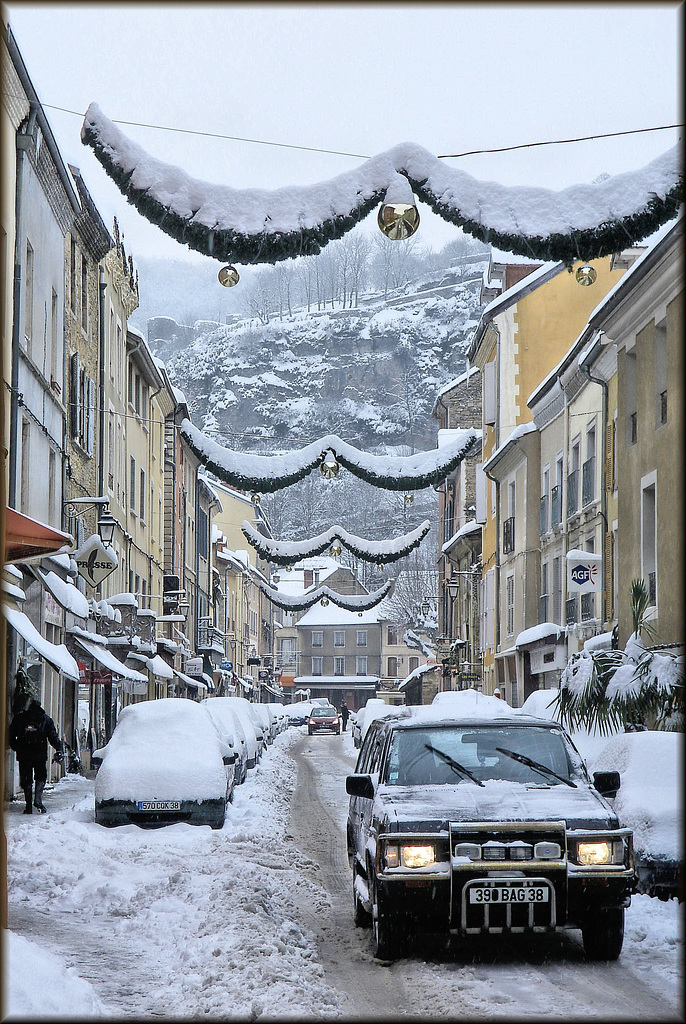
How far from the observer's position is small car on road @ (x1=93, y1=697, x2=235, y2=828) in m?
13.9

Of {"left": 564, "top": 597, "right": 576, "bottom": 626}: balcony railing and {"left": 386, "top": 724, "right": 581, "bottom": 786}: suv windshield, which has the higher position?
{"left": 564, "top": 597, "right": 576, "bottom": 626}: balcony railing

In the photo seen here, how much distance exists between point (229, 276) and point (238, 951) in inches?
184

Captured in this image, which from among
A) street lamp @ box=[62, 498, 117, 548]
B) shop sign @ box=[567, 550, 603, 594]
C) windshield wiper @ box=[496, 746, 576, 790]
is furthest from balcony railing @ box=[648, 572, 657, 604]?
windshield wiper @ box=[496, 746, 576, 790]

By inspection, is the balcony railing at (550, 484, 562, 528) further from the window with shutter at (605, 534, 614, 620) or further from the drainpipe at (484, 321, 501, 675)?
the drainpipe at (484, 321, 501, 675)

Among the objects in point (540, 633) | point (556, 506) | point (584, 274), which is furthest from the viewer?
point (556, 506)

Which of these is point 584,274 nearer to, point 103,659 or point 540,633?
point 103,659

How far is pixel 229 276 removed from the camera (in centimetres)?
850

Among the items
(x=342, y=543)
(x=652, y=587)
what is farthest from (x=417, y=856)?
(x=342, y=543)

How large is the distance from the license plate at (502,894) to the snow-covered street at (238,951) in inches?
17.1

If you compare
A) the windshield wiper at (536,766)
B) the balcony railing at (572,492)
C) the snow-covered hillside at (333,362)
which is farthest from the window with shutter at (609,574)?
the snow-covered hillside at (333,362)

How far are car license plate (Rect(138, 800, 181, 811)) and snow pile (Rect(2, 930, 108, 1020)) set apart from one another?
25.7 feet

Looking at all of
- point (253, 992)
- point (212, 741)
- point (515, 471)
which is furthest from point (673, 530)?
point (515, 471)

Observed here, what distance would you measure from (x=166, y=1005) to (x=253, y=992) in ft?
1.65

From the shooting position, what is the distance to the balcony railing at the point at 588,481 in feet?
90.7
